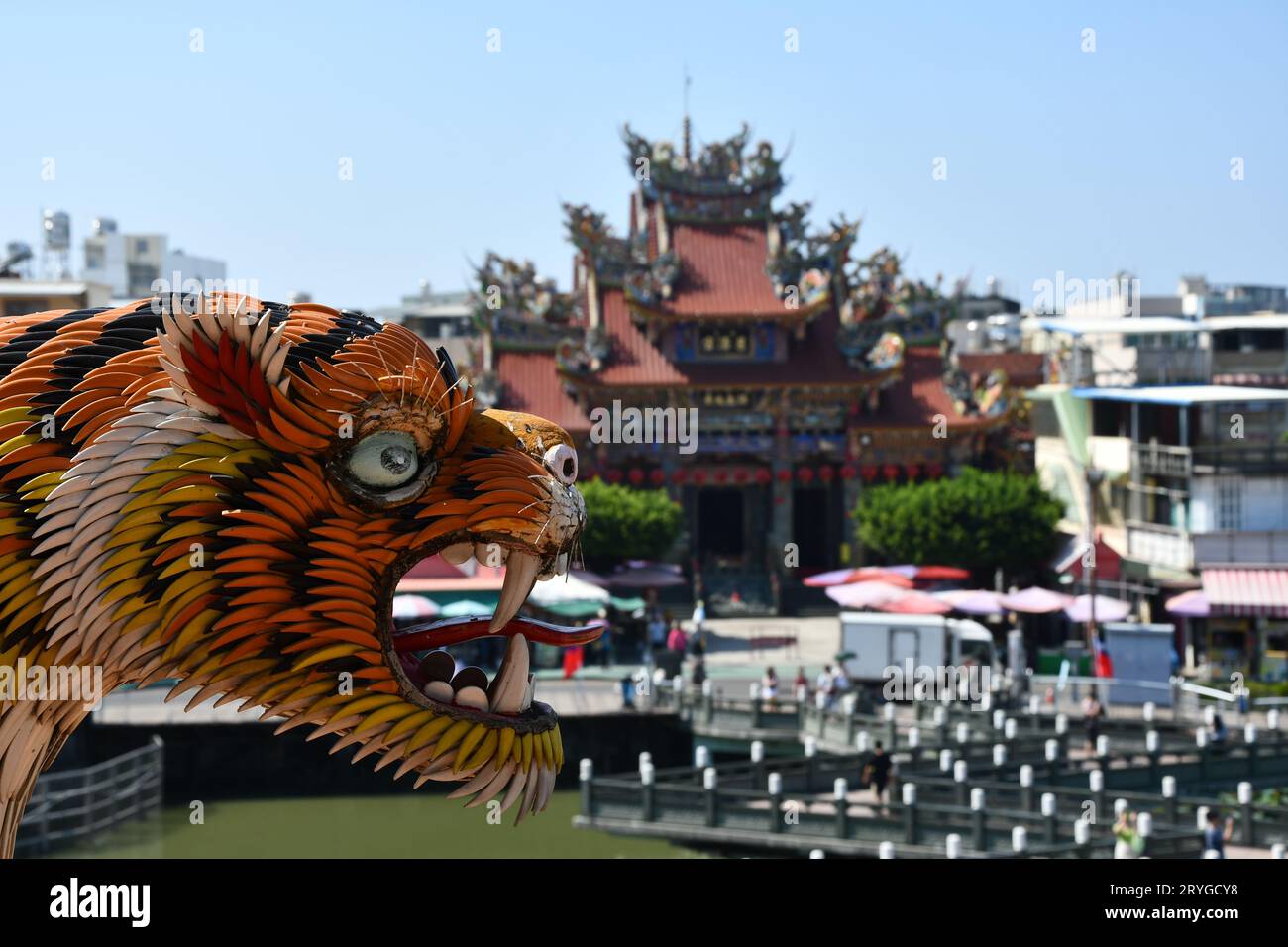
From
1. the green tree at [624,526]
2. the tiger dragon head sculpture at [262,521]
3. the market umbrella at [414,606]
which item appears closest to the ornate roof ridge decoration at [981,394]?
the green tree at [624,526]

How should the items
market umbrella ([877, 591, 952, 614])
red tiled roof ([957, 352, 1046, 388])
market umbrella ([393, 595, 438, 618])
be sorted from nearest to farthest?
market umbrella ([393, 595, 438, 618]) < market umbrella ([877, 591, 952, 614]) < red tiled roof ([957, 352, 1046, 388])

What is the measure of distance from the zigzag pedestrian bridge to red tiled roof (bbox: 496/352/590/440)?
14751 millimetres

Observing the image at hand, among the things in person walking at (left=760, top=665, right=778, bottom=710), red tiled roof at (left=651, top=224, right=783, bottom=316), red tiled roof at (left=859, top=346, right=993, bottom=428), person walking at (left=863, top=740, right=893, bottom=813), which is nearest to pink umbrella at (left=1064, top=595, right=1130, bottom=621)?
person walking at (left=760, top=665, right=778, bottom=710)

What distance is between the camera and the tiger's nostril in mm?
4270

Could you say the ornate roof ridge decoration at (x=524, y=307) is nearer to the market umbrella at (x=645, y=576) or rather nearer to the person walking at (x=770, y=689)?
the market umbrella at (x=645, y=576)

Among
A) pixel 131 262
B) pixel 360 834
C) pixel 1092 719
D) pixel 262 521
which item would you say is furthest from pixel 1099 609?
pixel 131 262

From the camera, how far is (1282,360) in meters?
48.8

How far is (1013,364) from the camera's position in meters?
60.5

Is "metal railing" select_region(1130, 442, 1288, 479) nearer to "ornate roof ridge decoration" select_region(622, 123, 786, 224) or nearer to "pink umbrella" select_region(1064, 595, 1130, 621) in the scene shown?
"pink umbrella" select_region(1064, 595, 1130, 621)

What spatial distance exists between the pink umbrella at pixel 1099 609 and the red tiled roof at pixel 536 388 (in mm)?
14702

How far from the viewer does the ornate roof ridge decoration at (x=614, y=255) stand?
46.1 m
